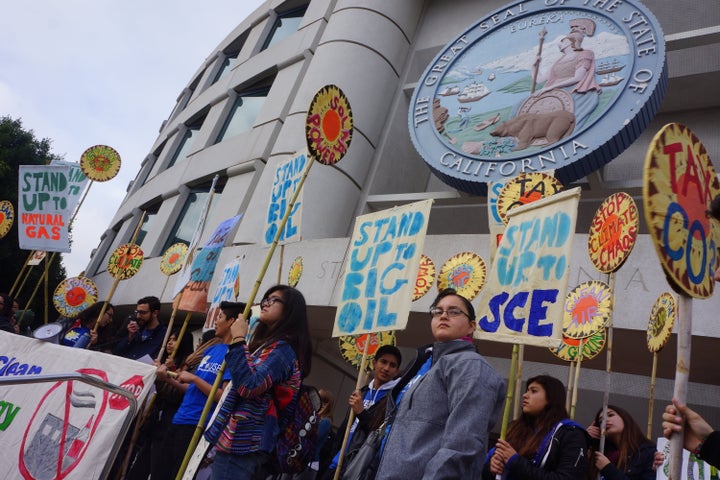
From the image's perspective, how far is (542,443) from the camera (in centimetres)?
321

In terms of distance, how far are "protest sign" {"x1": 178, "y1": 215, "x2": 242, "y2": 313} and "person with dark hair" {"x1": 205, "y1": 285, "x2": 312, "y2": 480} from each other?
3.07 meters

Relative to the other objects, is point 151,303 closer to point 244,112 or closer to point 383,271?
point 383,271

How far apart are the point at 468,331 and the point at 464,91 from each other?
28.5 ft

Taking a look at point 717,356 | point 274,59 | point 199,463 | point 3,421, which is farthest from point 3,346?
point 274,59

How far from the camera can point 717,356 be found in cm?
730

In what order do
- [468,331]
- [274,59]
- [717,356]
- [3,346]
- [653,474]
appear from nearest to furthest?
[468,331]
[653,474]
[3,346]
[717,356]
[274,59]

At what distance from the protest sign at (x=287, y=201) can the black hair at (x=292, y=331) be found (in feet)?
5.70

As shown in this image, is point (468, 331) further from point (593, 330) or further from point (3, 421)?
point (3, 421)

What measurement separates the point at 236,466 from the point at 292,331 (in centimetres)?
77

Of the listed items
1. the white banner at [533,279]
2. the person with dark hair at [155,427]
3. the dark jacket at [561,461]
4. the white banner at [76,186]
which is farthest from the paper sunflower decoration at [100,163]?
the dark jacket at [561,461]

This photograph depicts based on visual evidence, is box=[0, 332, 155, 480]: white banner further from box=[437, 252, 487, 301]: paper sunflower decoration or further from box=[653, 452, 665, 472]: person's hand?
box=[437, 252, 487, 301]: paper sunflower decoration

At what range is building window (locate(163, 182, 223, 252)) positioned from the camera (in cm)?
1461

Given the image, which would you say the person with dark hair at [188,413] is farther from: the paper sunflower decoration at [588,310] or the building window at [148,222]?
the building window at [148,222]

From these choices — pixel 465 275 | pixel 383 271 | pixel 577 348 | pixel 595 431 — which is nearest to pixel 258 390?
pixel 383 271
